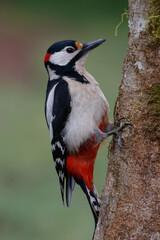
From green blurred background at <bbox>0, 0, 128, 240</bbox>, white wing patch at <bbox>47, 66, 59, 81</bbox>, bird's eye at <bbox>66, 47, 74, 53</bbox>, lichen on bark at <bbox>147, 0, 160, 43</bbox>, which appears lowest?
green blurred background at <bbox>0, 0, 128, 240</bbox>

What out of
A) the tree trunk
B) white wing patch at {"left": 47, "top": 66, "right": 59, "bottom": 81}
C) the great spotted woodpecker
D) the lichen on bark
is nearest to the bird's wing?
the great spotted woodpecker

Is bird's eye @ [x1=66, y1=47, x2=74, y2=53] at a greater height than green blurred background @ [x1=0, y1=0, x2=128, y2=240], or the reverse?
bird's eye @ [x1=66, y1=47, x2=74, y2=53]

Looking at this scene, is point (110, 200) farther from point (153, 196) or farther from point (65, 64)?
point (65, 64)

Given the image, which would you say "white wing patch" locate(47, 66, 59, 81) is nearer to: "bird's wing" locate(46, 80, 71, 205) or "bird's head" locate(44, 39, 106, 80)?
"bird's head" locate(44, 39, 106, 80)

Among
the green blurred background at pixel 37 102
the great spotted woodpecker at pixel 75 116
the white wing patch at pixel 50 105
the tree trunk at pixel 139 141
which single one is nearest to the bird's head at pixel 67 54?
the great spotted woodpecker at pixel 75 116

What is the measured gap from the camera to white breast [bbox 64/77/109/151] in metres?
3.85

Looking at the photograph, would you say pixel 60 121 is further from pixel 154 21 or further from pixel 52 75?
pixel 154 21

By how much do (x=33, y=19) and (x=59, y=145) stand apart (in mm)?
9967

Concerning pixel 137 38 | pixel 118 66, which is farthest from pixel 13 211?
pixel 118 66

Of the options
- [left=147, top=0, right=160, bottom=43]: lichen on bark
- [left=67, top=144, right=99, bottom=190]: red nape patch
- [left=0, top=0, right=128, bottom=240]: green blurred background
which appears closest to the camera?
[left=147, top=0, right=160, bottom=43]: lichen on bark

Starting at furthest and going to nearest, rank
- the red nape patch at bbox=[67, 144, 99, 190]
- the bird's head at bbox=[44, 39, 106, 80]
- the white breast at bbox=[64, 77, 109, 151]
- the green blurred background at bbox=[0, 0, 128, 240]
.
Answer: the green blurred background at bbox=[0, 0, 128, 240] → the bird's head at bbox=[44, 39, 106, 80] → the red nape patch at bbox=[67, 144, 99, 190] → the white breast at bbox=[64, 77, 109, 151]

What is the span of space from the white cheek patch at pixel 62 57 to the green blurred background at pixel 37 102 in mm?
2152

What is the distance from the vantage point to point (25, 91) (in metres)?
9.71

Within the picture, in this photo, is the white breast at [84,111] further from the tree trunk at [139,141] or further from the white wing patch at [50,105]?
the tree trunk at [139,141]
